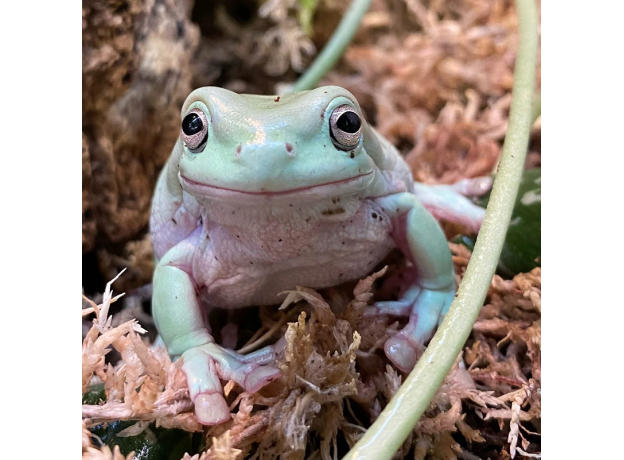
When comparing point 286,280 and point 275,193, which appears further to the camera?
point 286,280

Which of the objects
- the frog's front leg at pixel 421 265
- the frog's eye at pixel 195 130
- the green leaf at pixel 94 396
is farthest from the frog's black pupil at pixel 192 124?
the green leaf at pixel 94 396

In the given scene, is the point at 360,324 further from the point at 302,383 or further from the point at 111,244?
the point at 111,244

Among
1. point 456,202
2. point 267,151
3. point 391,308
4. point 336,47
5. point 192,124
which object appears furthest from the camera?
point 336,47

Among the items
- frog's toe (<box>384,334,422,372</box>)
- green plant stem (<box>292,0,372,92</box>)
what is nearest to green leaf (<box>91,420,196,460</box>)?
frog's toe (<box>384,334,422,372</box>)

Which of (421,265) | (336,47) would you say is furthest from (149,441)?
(336,47)

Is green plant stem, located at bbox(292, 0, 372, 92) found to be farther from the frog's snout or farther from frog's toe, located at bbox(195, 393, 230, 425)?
frog's toe, located at bbox(195, 393, 230, 425)

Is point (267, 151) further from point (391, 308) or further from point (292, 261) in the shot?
point (391, 308)

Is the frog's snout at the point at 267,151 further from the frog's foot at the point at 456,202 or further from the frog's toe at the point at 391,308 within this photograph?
the frog's foot at the point at 456,202
